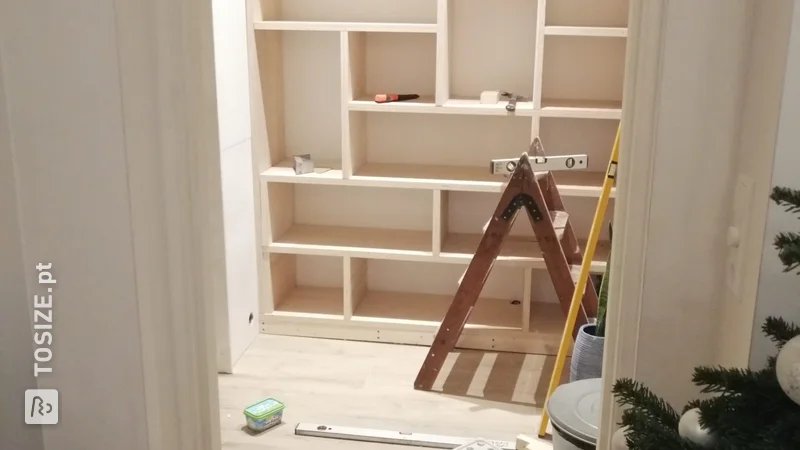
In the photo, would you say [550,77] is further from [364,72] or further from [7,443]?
[7,443]

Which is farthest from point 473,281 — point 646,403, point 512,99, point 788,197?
point 788,197

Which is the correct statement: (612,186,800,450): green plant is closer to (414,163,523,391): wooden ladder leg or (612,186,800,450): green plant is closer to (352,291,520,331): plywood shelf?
(414,163,523,391): wooden ladder leg

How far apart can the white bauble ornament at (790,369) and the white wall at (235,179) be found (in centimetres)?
236

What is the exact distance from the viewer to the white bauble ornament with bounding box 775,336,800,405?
849 millimetres

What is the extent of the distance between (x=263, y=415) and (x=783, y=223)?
2.01 m

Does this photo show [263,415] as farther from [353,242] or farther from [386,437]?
[353,242]

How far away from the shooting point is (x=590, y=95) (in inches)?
130

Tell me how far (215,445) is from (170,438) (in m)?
0.14

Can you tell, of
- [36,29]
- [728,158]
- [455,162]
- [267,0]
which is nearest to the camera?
[728,158]

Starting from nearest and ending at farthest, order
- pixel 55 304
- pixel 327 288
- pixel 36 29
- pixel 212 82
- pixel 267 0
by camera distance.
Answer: pixel 36 29 → pixel 55 304 → pixel 212 82 → pixel 267 0 → pixel 327 288

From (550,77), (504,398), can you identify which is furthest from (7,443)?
(550,77)

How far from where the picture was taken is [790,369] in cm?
85

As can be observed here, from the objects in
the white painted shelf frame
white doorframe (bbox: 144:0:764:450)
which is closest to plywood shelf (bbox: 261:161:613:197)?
the white painted shelf frame

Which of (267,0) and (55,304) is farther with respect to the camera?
(267,0)
